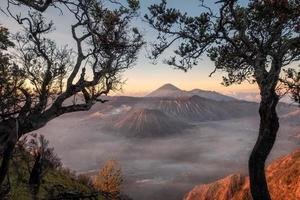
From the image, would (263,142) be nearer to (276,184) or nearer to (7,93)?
(7,93)

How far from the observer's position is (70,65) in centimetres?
2141

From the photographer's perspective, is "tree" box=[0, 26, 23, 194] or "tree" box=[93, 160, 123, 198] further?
"tree" box=[93, 160, 123, 198]

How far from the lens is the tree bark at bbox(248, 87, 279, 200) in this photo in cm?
1509

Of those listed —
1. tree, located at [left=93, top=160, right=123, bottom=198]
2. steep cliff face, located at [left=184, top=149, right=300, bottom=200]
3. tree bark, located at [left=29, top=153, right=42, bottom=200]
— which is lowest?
tree, located at [left=93, top=160, right=123, bottom=198]

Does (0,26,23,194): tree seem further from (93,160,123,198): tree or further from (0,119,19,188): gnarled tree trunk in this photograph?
(93,160,123,198): tree

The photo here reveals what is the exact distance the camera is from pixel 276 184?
104ft

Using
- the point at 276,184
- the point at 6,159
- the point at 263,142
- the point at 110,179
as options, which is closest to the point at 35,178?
the point at 6,159

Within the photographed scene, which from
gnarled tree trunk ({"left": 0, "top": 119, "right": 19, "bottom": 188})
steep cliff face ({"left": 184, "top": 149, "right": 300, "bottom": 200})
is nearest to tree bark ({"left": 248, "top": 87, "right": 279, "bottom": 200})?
gnarled tree trunk ({"left": 0, "top": 119, "right": 19, "bottom": 188})

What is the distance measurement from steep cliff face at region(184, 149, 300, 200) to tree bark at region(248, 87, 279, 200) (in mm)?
14511

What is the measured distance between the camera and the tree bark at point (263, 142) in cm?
1509

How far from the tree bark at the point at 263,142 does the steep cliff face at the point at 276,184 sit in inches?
571

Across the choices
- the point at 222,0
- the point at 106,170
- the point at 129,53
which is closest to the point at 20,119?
the point at 222,0

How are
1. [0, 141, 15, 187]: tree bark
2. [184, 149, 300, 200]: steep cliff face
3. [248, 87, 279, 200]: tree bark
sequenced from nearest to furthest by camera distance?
[0, 141, 15, 187]: tree bark, [248, 87, 279, 200]: tree bark, [184, 149, 300, 200]: steep cliff face

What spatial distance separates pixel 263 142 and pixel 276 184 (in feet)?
60.5
